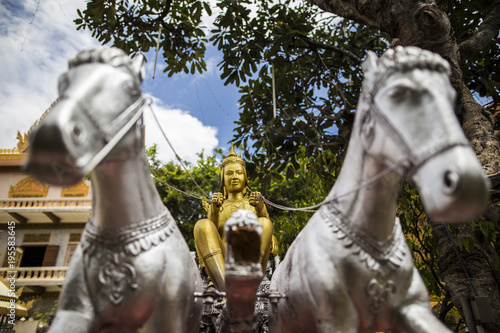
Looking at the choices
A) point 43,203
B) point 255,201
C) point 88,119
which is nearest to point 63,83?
point 88,119

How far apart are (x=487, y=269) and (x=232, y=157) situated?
243 centimetres

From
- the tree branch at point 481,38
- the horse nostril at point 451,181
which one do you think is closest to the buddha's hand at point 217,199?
the horse nostril at point 451,181

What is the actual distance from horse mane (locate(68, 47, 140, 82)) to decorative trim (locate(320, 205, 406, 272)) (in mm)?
1036

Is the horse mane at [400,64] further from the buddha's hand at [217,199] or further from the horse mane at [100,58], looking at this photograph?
the buddha's hand at [217,199]

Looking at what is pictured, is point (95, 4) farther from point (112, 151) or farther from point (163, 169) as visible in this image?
point (163, 169)

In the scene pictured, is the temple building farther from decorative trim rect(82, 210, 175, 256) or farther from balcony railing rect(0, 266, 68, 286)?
decorative trim rect(82, 210, 175, 256)

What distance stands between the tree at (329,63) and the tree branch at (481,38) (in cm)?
1

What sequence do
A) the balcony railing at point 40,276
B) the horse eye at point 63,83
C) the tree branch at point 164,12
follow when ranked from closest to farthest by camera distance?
the horse eye at point 63,83 → the tree branch at point 164,12 → the balcony railing at point 40,276

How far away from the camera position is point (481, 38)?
12.9ft

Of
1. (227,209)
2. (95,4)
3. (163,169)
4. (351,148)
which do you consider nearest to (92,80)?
(351,148)

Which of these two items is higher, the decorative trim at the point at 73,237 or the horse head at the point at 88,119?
the decorative trim at the point at 73,237

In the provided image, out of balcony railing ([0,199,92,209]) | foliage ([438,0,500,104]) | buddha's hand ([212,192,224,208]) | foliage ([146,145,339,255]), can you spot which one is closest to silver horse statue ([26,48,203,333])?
buddha's hand ([212,192,224,208])

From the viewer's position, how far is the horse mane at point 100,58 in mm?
1367

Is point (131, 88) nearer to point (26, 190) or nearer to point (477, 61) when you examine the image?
point (477, 61)
